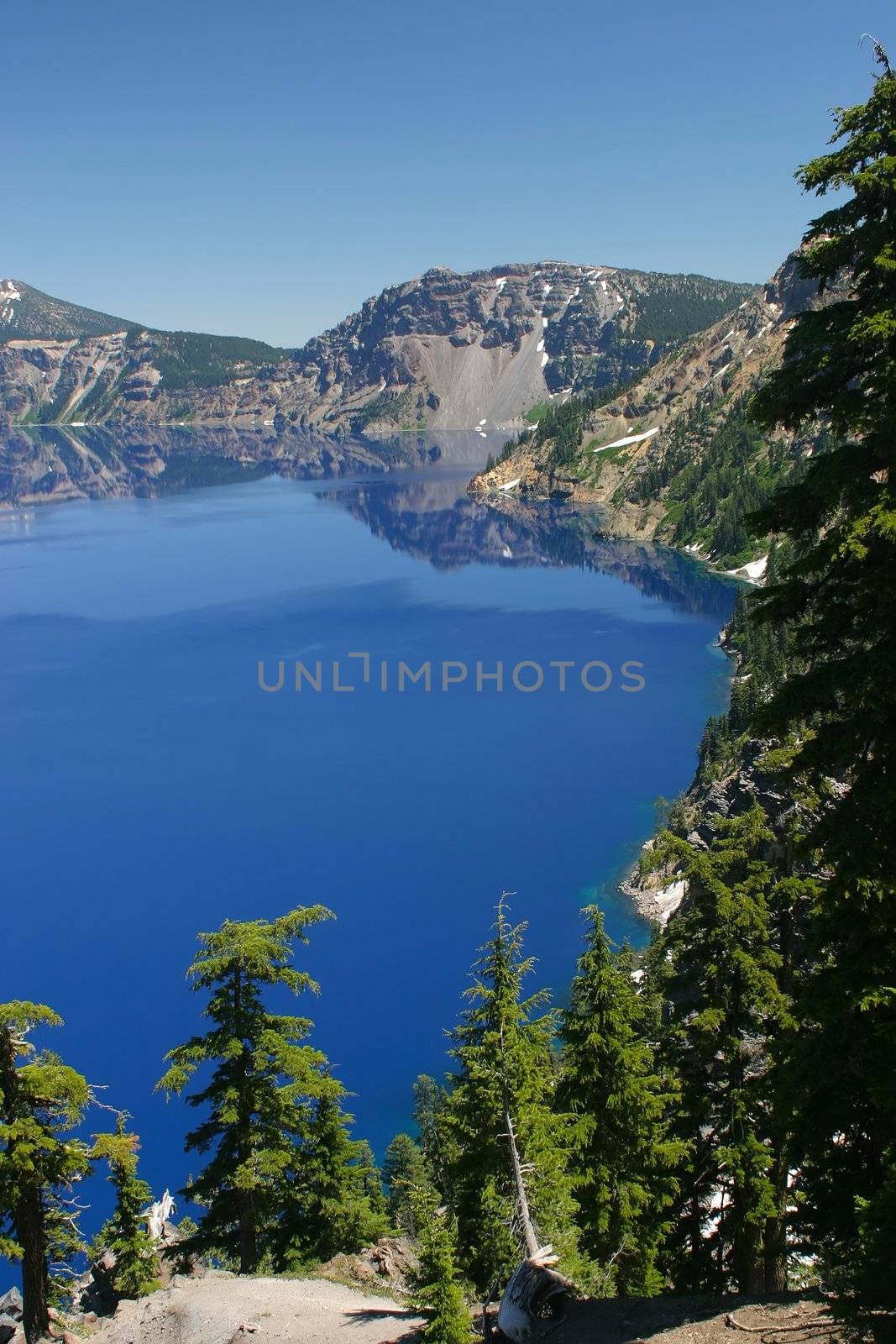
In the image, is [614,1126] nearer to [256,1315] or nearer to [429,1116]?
[256,1315]

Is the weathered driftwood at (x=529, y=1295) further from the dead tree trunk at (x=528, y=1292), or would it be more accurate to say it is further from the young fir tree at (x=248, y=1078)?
the young fir tree at (x=248, y=1078)

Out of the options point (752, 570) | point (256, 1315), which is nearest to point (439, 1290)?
point (256, 1315)

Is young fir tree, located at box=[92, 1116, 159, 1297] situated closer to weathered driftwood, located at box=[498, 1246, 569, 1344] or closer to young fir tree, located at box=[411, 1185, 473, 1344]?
young fir tree, located at box=[411, 1185, 473, 1344]

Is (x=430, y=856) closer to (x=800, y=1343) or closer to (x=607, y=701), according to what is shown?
(x=607, y=701)

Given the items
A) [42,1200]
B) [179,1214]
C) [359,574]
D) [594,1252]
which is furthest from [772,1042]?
[359,574]

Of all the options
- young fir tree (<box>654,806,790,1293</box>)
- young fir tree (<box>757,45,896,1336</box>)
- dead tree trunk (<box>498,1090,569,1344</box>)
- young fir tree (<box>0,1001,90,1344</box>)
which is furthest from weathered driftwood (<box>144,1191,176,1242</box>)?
young fir tree (<box>757,45,896,1336</box>)
